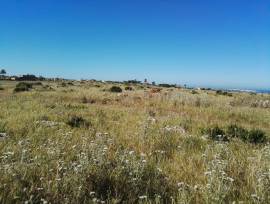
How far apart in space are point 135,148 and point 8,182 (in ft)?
11.7

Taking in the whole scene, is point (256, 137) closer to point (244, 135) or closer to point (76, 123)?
point (244, 135)

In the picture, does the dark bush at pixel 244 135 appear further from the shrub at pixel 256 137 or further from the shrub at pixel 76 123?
the shrub at pixel 76 123

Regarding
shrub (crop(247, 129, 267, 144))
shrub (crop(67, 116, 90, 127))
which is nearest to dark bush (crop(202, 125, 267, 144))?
shrub (crop(247, 129, 267, 144))

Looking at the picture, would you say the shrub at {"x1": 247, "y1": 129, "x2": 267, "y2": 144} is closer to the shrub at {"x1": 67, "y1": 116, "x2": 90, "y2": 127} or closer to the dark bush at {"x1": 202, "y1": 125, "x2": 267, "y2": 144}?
the dark bush at {"x1": 202, "y1": 125, "x2": 267, "y2": 144}

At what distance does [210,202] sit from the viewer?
3844 millimetres

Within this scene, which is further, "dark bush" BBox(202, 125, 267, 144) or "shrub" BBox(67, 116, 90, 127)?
"shrub" BBox(67, 116, 90, 127)

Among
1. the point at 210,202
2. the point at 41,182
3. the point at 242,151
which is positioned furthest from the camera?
the point at 242,151

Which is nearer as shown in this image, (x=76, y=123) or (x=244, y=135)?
(x=244, y=135)

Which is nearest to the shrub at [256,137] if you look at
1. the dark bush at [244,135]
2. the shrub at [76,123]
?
the dark bush at [244,135]

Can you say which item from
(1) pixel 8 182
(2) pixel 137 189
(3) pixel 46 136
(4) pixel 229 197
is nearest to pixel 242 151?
(4) pixel 229 197

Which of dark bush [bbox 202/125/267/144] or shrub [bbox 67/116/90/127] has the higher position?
dark bush [bbox 202/125/267/144]

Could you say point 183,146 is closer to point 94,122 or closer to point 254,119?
point 94,122

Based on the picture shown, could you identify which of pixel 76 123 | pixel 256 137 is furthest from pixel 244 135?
pixel 76 123

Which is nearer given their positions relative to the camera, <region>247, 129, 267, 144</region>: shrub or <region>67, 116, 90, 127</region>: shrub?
<region>247, 129, 267, 144</region>: shrub
